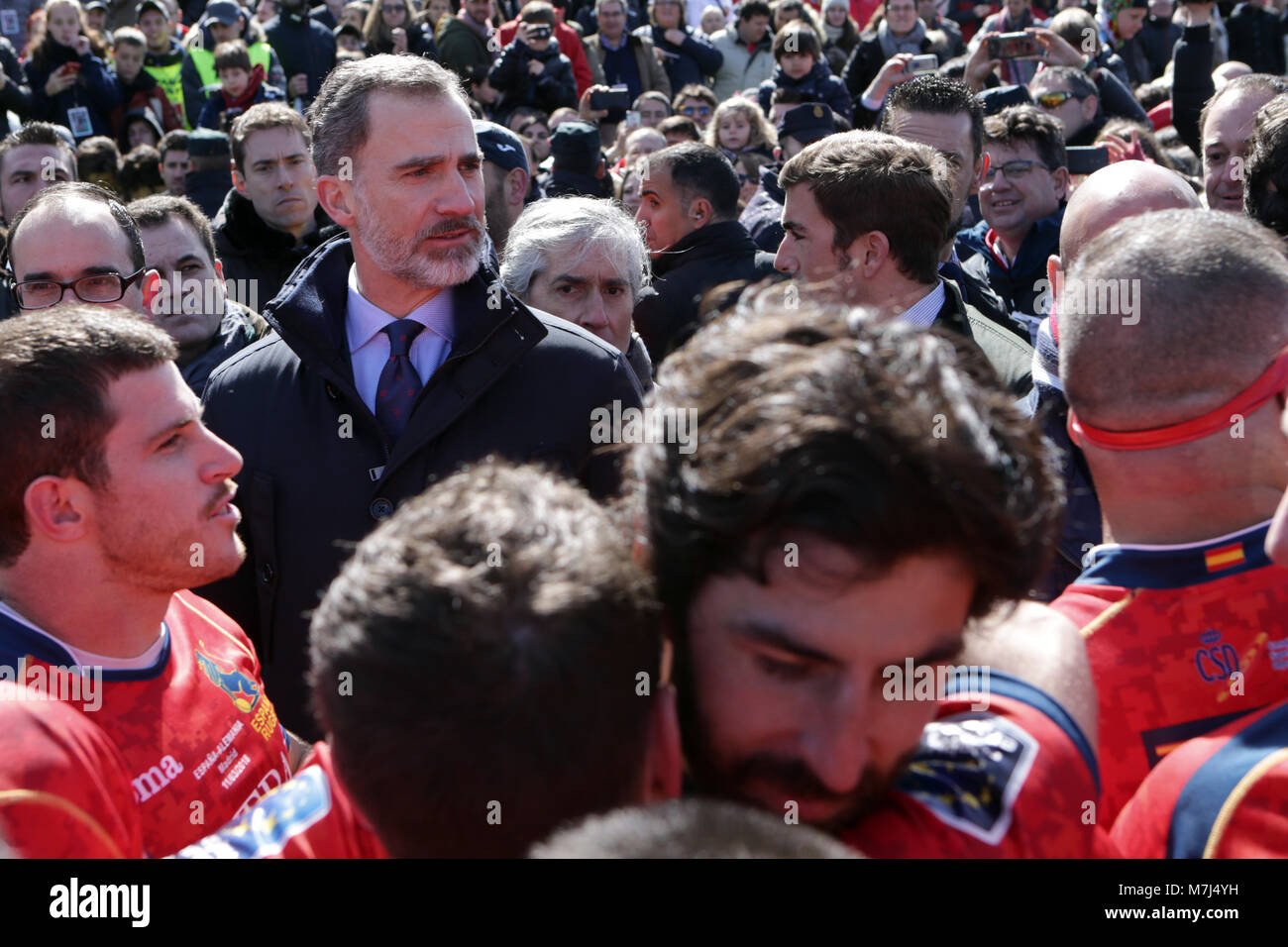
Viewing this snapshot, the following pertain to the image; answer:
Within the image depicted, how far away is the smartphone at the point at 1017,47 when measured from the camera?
704 centimetres

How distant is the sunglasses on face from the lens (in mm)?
6477

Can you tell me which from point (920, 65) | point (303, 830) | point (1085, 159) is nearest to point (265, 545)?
point (303, 830)

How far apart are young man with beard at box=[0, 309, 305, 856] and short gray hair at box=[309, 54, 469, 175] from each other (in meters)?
1.03

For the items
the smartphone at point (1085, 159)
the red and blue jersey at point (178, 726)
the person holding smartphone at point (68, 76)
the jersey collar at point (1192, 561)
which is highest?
the person holding smartphone at point (68, 76)

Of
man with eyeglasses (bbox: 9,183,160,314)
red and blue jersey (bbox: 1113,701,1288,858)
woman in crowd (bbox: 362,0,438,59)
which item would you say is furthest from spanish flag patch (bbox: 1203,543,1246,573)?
woman in crowd (bbox: 362,0,438,59)

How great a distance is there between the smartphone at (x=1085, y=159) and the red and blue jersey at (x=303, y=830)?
5.05 m

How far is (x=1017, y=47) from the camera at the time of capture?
7074 millimetres

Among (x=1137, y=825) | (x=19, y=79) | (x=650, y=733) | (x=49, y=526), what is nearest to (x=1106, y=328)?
(x=1137, y=825)

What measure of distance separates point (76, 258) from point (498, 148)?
2.36m

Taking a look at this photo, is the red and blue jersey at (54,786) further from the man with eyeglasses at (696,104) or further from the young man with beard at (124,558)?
the man with eyeglasses at (696,104)

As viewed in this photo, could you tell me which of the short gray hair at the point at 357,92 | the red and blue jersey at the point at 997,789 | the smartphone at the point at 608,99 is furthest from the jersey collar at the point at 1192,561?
the smartphone at the point at 608,99

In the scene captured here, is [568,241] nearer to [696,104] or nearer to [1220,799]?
[1220,799]

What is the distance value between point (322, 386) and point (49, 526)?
85 cm

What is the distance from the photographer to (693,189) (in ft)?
17.4
